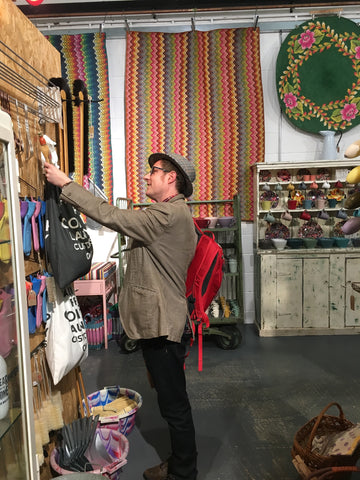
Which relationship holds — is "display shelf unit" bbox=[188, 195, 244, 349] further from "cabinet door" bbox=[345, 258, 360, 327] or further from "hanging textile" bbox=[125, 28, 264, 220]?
"cabinet door" bbox=[345, 258, 360, 327]

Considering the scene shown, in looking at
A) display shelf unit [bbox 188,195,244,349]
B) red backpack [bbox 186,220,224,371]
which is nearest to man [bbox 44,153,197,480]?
red backpack [bbox 186,220,224,371]

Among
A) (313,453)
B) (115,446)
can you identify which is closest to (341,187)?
(313,453)

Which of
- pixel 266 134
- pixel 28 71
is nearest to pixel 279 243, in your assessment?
pixel 266 134

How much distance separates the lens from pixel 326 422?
2.17 metres

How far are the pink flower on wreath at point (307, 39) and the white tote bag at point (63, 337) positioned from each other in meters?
3.86

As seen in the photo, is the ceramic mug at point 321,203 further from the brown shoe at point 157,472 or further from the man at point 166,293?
the brown shoe at point 157,472

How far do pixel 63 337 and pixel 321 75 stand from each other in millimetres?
3999

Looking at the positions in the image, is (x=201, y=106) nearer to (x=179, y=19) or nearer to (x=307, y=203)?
(x=179, y=19)

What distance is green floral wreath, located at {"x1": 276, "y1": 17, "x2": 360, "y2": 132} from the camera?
4289 millimetres

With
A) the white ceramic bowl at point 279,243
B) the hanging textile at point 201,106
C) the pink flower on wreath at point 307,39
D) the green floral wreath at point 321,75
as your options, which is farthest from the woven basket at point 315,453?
the pink flower on wreath at point 307,39

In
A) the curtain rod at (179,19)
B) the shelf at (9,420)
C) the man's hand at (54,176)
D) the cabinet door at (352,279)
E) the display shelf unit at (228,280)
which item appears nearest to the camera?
the shelf at (9,420)

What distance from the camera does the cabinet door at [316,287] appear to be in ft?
13.7

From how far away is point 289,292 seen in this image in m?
4.20

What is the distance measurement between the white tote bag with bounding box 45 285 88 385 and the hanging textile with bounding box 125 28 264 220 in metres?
2.73
